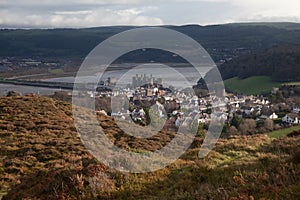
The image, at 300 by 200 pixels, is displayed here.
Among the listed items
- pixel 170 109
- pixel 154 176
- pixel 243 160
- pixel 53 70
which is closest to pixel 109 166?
pixel 154 176

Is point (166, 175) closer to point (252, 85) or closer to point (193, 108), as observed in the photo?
point (193, 108)

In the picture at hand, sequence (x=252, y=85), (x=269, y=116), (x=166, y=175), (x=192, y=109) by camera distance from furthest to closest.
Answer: (x=252, y=85), (x=192, y=109), (x=269, y=116), (x=166, y=175)

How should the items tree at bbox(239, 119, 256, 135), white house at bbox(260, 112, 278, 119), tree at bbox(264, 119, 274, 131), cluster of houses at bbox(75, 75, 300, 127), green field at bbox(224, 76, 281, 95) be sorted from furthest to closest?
green field at bbox(224, 76, 281, 95)
white house at bbox(260, 112, 278, 119)
cluster of houses at bbox(75, 75, 300, 127)
tree at bbox(264, 119, 274, 131)
tree at bbox(239, 119, 256, 135)

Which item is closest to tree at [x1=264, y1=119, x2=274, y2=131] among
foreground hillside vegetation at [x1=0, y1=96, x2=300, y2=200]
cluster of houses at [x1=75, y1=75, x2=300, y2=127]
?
cluster of houses at [x1=75, y1=75, x2=300, y2=127]

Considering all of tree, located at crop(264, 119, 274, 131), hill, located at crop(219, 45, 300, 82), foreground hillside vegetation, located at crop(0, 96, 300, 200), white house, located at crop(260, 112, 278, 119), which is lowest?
white house, located at crop(260, 112, 278, 119)

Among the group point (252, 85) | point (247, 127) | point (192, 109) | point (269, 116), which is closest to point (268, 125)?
point (247, 127)

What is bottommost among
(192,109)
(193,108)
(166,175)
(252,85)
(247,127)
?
(247,127)

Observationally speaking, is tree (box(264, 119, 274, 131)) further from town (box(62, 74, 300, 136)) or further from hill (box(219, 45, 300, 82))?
hill (box(219, 45, 300, 82))
